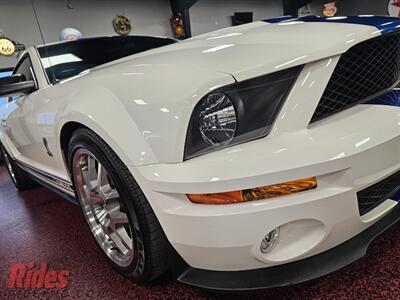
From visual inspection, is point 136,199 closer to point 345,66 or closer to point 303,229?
point 303,229

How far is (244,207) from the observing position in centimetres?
81

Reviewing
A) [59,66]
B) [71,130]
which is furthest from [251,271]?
Result: [59,66]

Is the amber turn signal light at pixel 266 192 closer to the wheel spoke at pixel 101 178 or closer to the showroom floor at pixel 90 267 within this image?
the showroom floor at pixel 90 267


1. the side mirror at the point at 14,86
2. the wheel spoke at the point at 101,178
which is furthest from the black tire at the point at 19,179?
the wheel spoke at the point at 101,178

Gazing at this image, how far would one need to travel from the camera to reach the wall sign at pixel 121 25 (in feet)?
22.5

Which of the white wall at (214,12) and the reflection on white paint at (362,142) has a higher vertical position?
the white wall at (214,12)

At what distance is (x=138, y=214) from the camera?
0.98 m

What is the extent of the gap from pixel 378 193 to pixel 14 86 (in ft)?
5.84

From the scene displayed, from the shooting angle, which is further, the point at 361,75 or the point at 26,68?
the point at 26,68

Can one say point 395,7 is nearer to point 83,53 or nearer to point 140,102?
point 83,53

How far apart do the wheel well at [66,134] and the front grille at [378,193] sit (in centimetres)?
100

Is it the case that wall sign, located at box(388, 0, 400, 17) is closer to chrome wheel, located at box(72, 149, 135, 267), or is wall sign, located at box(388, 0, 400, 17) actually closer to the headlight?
the headlight

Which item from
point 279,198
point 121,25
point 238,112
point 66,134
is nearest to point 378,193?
point 279,198

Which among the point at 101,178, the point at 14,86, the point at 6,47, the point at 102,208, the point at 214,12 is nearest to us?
the point at 101,178
